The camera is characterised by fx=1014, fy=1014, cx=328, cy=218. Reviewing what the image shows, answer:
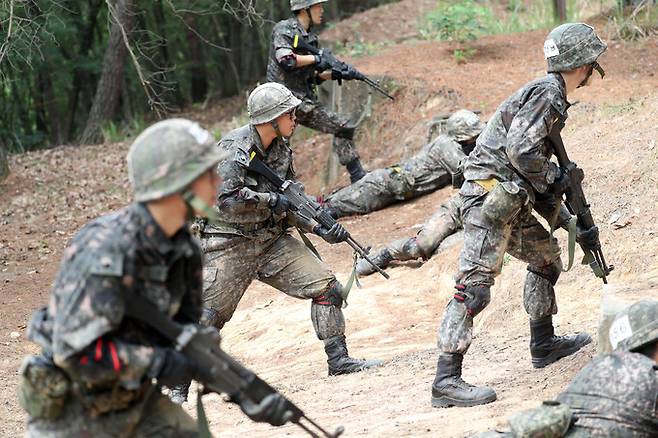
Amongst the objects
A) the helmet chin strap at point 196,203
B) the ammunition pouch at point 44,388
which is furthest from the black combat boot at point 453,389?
the ammunition pouch at point 44,388

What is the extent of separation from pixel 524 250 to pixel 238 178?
2030 mm

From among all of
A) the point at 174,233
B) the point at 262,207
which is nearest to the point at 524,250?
the point at 262,207

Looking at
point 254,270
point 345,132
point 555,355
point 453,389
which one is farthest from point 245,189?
point 345,132

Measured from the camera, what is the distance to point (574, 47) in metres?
5.95

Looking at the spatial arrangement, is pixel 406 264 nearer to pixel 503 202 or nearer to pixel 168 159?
pixel 503 202

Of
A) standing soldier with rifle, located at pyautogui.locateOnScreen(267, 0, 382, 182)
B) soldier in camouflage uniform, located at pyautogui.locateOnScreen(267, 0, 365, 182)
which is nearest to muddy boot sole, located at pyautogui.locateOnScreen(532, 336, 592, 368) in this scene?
soldier in camouflage uniform, located at pyautogui.locateOnScreen(267, 0, 365, 182)

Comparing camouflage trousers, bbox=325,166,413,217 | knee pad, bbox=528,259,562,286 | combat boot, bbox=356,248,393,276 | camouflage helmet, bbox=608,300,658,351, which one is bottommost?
combat boot, bbox=356,248,393,276

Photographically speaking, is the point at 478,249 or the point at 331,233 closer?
the point at 478,249

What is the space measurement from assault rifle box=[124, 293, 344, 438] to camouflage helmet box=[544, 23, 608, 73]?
2.97 m

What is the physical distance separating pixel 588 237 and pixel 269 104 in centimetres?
230

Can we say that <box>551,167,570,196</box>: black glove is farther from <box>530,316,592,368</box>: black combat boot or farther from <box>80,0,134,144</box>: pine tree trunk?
<box>80,0,134,144</box>: pine tree trunk

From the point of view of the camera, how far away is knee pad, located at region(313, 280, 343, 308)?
7371mm

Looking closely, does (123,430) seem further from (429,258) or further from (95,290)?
(429,258)

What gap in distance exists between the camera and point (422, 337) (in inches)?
334
